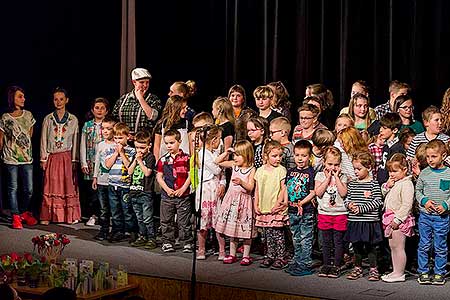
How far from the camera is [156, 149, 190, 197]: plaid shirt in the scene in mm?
7566

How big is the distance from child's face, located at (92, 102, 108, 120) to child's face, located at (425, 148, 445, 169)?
3.11 meters

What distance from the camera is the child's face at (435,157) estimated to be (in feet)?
21.1

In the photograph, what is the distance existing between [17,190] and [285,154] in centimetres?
304

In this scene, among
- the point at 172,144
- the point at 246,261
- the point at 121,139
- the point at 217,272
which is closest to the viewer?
the point at 217,272

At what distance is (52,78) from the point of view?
9594 millimetres

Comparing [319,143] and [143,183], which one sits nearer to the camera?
[319,143]

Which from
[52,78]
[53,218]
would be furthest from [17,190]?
[52,78]

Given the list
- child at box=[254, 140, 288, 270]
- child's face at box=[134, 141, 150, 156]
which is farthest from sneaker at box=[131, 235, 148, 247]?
child at box=[254, 140, 288, 270]

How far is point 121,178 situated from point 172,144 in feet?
1.96

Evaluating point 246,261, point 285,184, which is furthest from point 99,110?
point 285,184

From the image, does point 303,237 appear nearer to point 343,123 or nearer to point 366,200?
point 366,200

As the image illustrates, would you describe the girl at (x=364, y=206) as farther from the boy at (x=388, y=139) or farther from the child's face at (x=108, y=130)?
the child's face at (x=108, y=130)

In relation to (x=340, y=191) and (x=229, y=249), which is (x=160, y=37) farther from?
(x=340, y=191)

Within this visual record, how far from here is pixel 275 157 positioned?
22.9 feet
